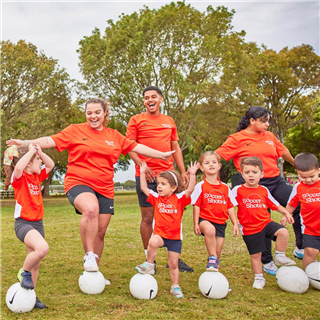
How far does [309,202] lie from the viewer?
502cm

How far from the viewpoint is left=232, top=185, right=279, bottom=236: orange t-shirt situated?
5.03m

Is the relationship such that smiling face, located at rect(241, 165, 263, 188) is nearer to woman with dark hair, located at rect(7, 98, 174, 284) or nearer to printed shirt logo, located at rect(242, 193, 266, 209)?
printed shirt logo, located at rect(242, 193, 266, 209)

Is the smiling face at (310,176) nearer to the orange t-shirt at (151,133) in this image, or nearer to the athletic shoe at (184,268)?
the orange t-shirt at (151,133)

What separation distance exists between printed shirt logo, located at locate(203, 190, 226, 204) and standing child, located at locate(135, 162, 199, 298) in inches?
11.1

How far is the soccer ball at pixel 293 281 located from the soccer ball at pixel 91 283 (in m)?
2.43

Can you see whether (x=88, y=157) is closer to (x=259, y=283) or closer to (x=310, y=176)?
(x=259, y=283)

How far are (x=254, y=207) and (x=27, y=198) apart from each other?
3.17 meters

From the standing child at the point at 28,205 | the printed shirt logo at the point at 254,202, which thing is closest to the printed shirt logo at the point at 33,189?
the standing child at the point at 28,205

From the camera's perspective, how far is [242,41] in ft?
84.9

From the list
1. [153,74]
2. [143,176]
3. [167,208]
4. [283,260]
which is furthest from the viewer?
[153,74]

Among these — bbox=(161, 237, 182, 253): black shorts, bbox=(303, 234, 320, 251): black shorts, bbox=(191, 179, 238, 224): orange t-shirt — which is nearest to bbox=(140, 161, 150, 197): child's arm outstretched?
bbox=(191, 179, 238, 224): orange t-shirt

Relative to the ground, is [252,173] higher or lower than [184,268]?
higher

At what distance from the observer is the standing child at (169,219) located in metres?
4.52

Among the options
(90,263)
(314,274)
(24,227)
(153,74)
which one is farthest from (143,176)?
(153,74)
